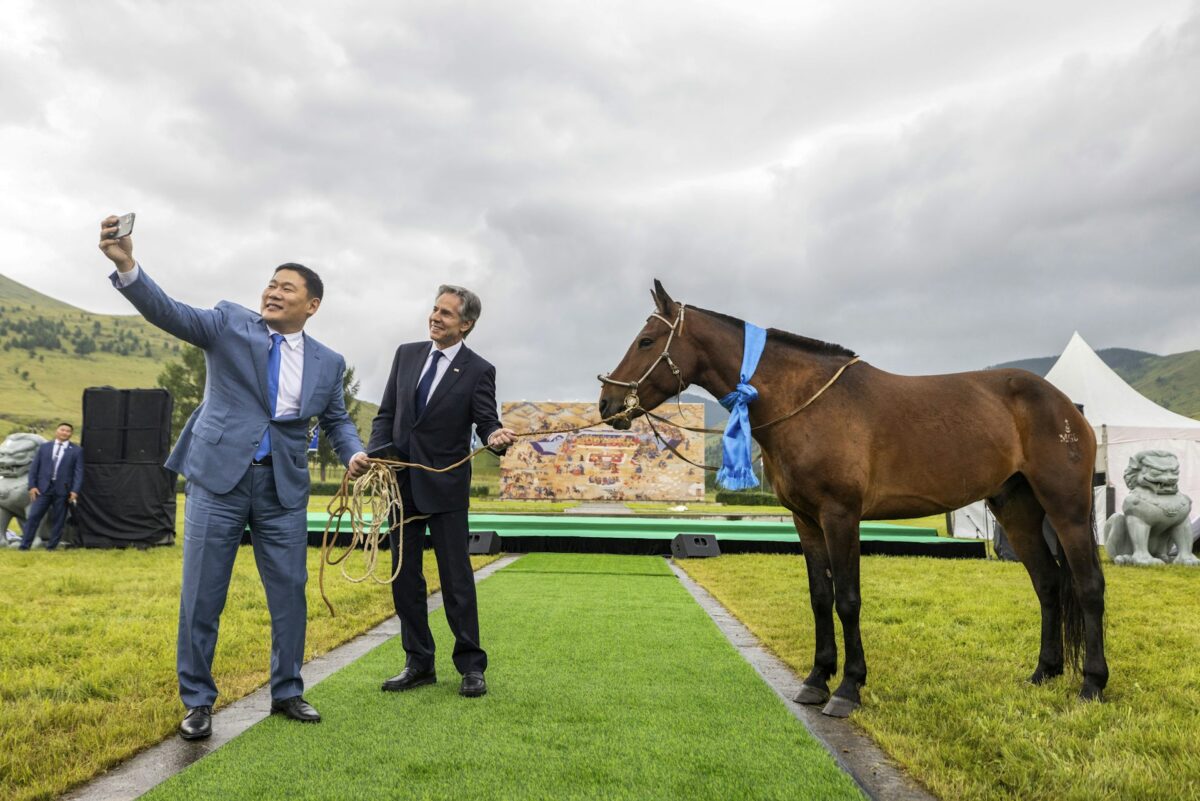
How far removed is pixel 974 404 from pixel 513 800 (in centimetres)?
304

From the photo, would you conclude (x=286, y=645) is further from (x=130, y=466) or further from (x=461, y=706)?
(x=130, y=466)

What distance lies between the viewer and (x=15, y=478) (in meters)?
11.4

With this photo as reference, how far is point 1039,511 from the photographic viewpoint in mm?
4312

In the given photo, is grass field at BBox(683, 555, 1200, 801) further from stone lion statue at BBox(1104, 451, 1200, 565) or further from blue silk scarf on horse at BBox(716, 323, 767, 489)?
stone lion statue at BBox(1104, 451, 1200, 565)

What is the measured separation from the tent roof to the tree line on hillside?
169583 millimetres

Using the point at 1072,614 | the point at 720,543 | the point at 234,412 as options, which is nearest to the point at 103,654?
the point at 234,412

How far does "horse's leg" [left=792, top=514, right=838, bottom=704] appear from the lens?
3.89 m

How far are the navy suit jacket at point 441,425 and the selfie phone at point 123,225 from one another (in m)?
1.54

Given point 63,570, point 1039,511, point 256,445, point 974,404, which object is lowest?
point 63,570

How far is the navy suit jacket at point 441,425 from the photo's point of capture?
389 centimetres

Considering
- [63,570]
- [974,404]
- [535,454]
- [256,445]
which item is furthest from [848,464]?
[535,454]

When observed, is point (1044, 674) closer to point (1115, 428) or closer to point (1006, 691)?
point (1006, 691)

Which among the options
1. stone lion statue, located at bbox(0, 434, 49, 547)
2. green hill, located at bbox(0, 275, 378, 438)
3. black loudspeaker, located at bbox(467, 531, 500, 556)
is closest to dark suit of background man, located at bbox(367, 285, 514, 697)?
black loudspeaker, located at bbox(467, 531, 500, 556)

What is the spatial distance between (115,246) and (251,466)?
3.41 ft
